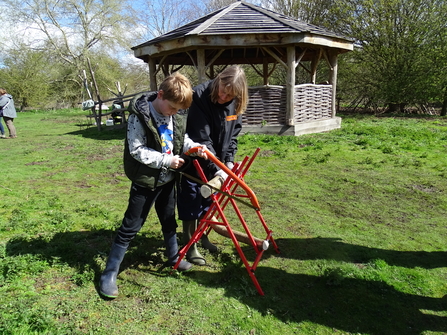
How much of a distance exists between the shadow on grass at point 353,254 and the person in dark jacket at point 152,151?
4.61ft

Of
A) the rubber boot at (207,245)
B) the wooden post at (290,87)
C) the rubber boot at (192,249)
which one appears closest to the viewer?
the rubber boot at (192,249)

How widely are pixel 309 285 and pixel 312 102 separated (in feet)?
29.5

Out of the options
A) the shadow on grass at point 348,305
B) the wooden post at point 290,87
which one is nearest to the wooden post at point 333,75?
the wooden post at point 290,87

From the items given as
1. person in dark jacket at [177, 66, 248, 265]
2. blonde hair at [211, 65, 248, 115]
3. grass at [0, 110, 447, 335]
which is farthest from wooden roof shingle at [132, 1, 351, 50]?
blonde hair at [211, 65, 248, 115]

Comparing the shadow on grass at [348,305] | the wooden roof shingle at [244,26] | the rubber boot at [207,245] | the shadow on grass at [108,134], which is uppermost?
the wooden roof shingle at [244,26]

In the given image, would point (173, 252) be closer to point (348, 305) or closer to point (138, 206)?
point (138, 206)

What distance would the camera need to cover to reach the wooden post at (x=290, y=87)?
10039mm

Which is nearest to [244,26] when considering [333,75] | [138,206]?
[333,75]

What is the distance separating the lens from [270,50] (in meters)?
10.9

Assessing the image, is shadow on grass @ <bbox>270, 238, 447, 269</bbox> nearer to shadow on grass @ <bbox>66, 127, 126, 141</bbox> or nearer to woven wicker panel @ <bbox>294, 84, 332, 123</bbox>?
woven wicker panel @ <bbox>294, 84, 332, 123</bbox>

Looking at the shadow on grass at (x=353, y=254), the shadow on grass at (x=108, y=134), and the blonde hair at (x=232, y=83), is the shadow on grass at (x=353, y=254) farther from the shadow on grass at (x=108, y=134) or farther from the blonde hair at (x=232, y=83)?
the shadow on grass at (x=108, y=134)

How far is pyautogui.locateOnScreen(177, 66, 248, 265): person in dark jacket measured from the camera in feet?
9.09

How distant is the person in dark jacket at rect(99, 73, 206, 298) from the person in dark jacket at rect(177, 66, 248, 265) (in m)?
0.13

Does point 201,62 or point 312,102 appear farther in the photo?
point 312,102
